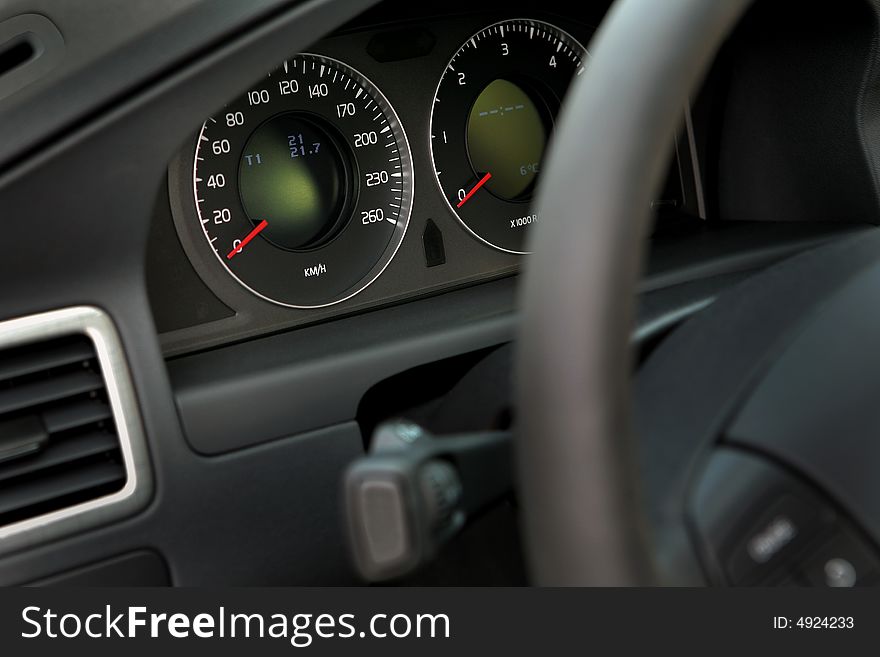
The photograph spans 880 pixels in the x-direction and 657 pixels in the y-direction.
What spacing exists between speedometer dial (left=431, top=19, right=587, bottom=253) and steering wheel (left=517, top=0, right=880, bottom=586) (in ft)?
2.16

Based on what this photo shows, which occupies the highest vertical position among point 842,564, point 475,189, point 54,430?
point 475,189

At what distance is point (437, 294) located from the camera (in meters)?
1.60

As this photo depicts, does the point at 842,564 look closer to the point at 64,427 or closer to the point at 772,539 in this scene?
the point at 772,539

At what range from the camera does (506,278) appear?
166 cm

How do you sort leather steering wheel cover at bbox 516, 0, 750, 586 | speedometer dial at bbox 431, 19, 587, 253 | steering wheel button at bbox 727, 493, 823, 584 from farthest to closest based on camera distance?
speedometer dial at bbox 431, 19, 587, 253 < steering wheel button at bbox 727, 493, 823, 584 < leather steering wheel cover at bbox 516, 0, 750, 586

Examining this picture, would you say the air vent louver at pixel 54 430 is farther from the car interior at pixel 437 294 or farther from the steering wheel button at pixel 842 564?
the steering wheel button at pixel 842 564

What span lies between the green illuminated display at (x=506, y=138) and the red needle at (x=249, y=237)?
367mm

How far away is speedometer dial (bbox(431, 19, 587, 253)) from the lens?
167 cm

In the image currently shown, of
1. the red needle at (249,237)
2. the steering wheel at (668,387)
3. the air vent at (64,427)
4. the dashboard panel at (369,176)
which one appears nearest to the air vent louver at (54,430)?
the air vent at (64,427)

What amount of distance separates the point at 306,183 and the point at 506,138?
1.20 feet

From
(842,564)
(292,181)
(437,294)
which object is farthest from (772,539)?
(292,181)

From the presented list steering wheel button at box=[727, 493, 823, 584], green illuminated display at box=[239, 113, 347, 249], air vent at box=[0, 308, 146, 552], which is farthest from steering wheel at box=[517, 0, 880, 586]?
green illuminated display at box=[239, 113, 347, 249]

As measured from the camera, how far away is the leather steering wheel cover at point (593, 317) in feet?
2.18

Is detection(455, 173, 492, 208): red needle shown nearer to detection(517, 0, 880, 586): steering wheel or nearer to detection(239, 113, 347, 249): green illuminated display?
detection(239, 113, 347, 249): green illuminated display
